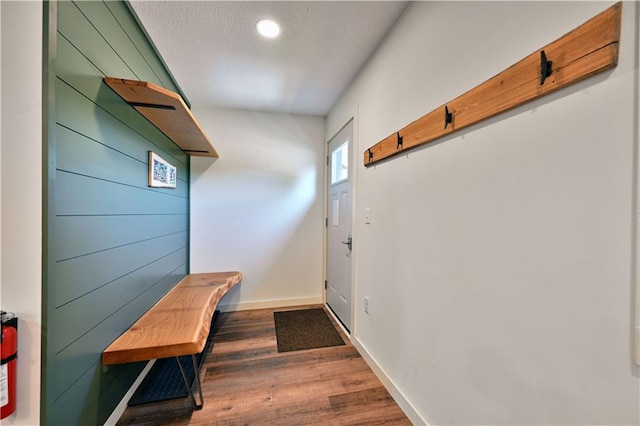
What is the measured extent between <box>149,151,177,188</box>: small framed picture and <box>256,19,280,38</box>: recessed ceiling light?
122 centimetres

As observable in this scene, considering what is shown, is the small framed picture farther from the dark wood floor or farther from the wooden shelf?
the dark wood floor

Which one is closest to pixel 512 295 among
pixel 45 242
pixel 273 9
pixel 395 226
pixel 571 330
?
pixel 571 330

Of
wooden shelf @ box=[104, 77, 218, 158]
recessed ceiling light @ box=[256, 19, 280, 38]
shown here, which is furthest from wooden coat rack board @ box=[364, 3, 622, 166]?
wooden shelf @ box=[104, 77, 218, 158]

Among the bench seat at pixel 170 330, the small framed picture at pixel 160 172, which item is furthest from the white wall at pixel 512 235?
the small framed picture at pixel 160 172

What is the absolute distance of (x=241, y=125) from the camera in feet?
10.1

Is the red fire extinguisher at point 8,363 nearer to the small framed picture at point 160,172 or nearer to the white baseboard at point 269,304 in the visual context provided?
the small framed picture at point 160,172

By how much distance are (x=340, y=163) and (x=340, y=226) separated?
29.0 inches

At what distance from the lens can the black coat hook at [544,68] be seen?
30.3 inches

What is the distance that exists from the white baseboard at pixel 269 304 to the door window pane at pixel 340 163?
164 centimetres

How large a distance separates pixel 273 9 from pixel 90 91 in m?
1.15

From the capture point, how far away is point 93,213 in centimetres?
120

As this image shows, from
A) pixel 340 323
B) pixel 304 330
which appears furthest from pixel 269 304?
pixel 340 323

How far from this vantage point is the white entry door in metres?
2.51

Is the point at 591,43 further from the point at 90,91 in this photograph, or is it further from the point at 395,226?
the point at 90,91
